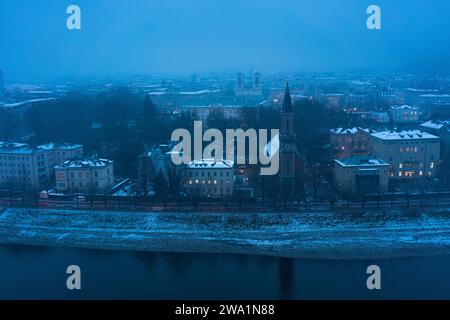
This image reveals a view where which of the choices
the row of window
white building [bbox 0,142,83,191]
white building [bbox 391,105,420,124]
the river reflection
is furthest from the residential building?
white building [bbox 0,142,83,191]

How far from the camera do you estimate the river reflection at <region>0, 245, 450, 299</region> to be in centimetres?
500

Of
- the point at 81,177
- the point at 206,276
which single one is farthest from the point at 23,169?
the point at 206,276

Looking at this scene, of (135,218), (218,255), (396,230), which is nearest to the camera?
(218,255)

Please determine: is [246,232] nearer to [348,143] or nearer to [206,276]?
[206,276]

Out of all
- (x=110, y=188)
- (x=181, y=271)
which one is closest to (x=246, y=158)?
(x=110, y=188)

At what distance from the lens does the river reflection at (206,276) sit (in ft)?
16.4

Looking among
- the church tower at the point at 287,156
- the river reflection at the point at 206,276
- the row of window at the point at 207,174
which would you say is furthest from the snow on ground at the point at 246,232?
the church tower at the point at 287,156

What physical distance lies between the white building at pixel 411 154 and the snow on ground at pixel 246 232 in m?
1.71

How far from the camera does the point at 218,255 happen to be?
607 cm

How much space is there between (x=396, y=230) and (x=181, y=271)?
3033mm

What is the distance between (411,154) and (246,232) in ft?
12.9

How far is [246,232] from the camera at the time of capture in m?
6.67
